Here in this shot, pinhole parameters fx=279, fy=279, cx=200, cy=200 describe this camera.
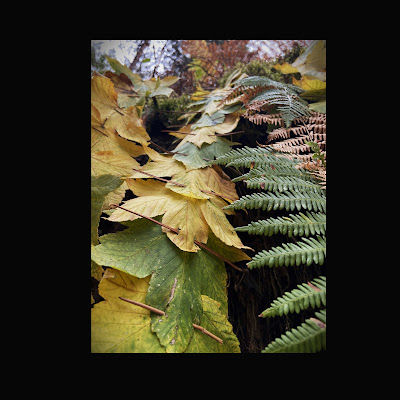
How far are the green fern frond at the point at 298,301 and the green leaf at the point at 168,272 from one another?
0.21m

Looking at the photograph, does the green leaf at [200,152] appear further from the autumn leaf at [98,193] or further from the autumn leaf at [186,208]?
the autumn leaf at [98,193]

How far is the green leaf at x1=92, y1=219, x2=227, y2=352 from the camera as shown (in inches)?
27.7

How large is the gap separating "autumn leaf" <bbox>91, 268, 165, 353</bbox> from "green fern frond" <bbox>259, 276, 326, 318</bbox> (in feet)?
0.96

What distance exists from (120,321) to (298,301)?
0.43m

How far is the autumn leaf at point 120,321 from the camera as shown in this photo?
0.67 metres

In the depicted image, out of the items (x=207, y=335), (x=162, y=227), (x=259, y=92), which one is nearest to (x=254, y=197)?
(x=162, y=227)

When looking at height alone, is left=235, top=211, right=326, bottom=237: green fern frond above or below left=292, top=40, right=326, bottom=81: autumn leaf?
below

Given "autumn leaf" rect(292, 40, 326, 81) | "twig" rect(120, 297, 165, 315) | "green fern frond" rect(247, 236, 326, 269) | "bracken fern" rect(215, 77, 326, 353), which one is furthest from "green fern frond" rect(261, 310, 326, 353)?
"autumn leaf" rect(292, 40, 326, 81)

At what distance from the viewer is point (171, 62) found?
2.00m

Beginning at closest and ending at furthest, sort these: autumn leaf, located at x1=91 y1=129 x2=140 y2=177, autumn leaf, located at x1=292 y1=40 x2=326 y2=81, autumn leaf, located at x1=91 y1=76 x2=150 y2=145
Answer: autumn leaf, located at x1=91 y1=129 x2=140 y2=177
autumn leaf, located at x1=91 y1=76 x2=150 y2=145
autumn leaf, located at x1=292 y1=40 x2=326 y2=81

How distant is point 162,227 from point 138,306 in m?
0.23

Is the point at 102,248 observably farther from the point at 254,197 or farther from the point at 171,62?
the point at 171,62

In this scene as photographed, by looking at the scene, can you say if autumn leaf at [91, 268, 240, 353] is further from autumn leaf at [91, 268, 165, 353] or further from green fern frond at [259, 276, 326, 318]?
green fern frond at [259, 276, 326, 318]

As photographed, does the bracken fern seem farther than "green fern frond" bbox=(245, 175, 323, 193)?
No
